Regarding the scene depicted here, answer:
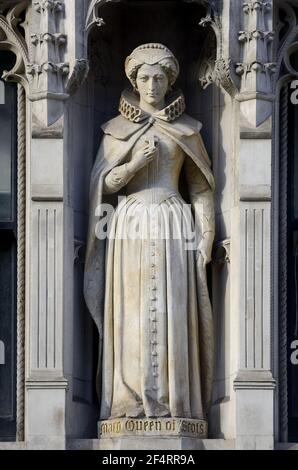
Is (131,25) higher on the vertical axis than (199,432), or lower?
higher

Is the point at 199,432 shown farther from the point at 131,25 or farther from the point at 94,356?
the point at 131,25

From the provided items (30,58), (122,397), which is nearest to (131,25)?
(30,58)

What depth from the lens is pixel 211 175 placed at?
4012cm

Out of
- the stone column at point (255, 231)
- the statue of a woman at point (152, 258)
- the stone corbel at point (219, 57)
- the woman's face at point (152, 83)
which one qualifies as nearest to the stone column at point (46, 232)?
the statue of a woman at point (152, 258)

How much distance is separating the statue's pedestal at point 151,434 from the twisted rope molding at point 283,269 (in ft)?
2.77

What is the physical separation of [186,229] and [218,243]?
15.5 inches

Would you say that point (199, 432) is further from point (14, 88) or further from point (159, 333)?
point (14, 88)

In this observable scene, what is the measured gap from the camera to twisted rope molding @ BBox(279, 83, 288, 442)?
1566 inches

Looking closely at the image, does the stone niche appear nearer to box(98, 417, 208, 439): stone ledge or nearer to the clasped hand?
box(98, 417, 208, 439): stone ledge

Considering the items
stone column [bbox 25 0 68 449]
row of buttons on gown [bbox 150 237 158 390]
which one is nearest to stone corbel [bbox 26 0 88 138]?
stone column [bbox 25 0 68 449]

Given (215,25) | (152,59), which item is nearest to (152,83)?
(152,59)

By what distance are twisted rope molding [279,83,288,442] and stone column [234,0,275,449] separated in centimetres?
40

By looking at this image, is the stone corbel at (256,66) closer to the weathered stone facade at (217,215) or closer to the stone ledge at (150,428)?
the weathered stone facade at (217,215)

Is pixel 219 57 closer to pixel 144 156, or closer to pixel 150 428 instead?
pixel 144 156
